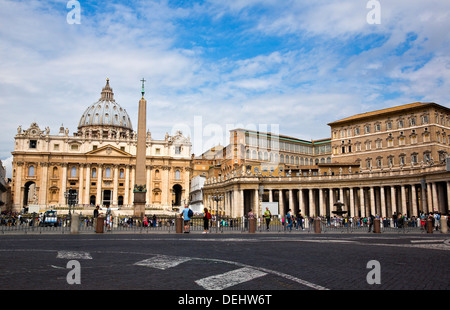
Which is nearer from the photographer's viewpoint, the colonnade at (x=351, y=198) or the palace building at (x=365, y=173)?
the colonnade at (x=351, y=198)

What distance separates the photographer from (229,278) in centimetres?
753

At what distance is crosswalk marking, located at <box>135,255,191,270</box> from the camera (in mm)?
9195

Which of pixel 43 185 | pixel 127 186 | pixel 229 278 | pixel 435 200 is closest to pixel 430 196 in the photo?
pixel 435 200

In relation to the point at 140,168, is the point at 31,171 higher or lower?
higher

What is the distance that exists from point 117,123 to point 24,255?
4865 inches

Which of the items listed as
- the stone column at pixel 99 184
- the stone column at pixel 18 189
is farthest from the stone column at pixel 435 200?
the stone column at pixel 18 189

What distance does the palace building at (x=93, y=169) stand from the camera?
92.9 m

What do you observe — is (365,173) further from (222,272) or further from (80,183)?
(80,183)

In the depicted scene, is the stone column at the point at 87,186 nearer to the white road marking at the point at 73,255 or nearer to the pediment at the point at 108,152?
the pediment at the point at 108,152

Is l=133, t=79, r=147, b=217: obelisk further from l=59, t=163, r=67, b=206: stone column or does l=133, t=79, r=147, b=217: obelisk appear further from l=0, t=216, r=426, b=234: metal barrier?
l=59, t=163, r=67, b=206: stone column

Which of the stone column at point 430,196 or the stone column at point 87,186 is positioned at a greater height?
the stone column at point 87,186

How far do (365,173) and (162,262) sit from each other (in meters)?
52.9

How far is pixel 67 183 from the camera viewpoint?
94750 millimetres

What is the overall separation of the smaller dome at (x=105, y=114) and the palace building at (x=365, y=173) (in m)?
59.8
